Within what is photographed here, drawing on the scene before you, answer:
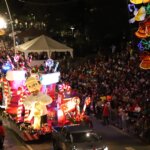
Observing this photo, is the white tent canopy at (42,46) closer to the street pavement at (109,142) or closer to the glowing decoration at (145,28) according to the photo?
the street pavement at (109,142)

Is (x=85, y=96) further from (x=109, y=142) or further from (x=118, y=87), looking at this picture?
(x=109, y=142)

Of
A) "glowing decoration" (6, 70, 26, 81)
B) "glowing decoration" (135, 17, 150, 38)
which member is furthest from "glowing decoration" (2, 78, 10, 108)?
"glowing decoration" (135, 17, 150, 38)

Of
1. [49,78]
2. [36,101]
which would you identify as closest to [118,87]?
[49,78]

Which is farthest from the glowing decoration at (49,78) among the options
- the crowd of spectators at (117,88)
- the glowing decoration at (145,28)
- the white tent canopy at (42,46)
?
the white tent canopy at (42,46)

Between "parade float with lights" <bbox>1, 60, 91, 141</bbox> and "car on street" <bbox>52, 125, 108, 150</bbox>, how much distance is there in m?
3.82

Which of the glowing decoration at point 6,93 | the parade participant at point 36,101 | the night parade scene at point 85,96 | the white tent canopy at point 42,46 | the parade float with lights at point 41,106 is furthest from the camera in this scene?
the white tent canopy at point 42,46

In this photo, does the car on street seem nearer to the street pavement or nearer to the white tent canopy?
the street pavement

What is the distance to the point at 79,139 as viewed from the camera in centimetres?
2066

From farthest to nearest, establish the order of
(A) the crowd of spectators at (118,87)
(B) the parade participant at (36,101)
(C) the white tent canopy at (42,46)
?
(C) the white tent canopy at (42,46), (A) the crowd of spectators at (118,87), (B) the parade participant at (36,101)

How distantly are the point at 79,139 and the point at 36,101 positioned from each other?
5054 mm

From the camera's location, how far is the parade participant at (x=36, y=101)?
82.0 ft

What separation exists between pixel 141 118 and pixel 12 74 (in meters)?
7.89

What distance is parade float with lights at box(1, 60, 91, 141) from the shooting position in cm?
2517

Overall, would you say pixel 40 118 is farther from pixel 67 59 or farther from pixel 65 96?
pixel 67 59
